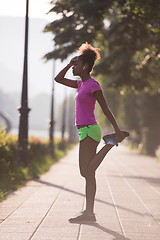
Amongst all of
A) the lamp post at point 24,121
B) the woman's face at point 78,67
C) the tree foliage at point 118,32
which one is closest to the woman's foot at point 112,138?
the woman's face at point 78,67

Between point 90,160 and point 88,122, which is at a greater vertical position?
point 88,122

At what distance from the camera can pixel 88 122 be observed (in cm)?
561

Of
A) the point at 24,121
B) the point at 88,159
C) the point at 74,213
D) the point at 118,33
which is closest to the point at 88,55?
the point at 88,159

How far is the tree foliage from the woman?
588 cm

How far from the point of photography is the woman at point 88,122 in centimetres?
562

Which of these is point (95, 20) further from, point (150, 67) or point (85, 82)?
point (85, 82)

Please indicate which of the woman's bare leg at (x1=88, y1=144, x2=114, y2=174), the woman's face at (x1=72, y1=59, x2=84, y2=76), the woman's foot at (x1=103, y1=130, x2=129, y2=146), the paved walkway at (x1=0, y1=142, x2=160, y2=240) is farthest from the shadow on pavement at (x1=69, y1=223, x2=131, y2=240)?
the woman's face at (x1=72, y1=59, x2=84, y2=76)

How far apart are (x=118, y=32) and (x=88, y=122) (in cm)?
1150

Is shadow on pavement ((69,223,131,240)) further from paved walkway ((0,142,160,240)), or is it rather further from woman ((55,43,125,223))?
woman ((55,43,125,223))

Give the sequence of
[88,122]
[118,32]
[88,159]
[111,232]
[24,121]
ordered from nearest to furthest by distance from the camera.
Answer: [111,232] < [88,122] < [88,159] < [24,121] < [118,32]

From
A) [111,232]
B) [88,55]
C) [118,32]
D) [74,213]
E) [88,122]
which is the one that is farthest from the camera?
[118,32]

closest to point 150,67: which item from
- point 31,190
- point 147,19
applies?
Answer: point 147,19

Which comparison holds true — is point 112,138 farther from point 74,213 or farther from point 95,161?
point 74,213

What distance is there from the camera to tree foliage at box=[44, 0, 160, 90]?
12.6 metres
